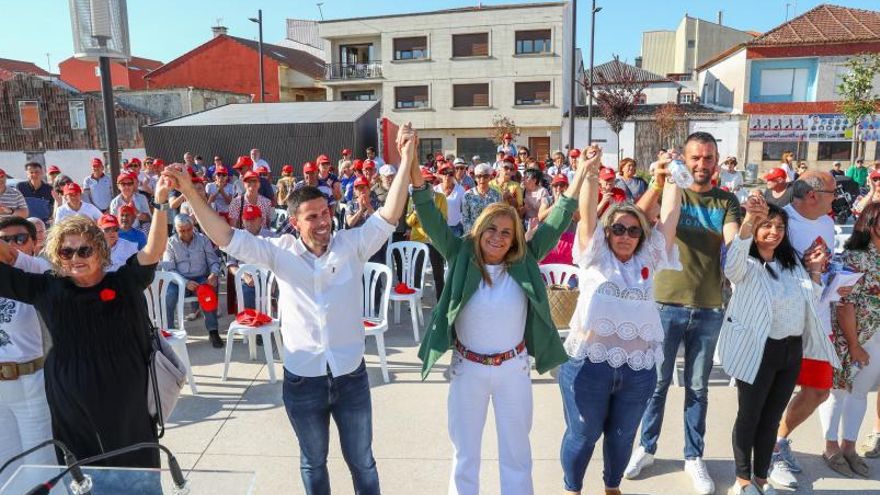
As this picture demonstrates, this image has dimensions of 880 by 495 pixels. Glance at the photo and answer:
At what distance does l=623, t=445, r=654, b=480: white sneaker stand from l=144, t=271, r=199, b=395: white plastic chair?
3.12m

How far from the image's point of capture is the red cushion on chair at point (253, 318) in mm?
4664

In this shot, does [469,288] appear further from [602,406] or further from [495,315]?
[602,406]

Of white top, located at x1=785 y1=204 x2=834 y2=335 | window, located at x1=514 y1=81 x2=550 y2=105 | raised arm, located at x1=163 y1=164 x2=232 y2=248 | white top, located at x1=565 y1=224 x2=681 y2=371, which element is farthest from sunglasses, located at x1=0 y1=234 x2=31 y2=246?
window, located at x1=514 y1=81 x2=550 y2=105

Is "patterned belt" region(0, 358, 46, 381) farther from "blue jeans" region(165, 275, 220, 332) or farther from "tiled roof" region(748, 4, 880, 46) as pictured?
"tiled roof" region(748, 4, 880, 46)

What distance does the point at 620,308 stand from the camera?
2.65 meters

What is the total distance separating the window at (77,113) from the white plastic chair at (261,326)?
24.9 meters

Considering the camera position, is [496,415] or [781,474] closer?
[496,415]

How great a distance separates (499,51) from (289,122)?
17.6m

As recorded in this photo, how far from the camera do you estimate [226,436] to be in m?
3.81

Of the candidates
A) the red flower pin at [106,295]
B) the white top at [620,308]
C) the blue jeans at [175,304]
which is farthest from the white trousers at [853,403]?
the blue jeans at [175,304]

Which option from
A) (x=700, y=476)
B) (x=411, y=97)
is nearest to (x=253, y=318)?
(x=700, y=476)

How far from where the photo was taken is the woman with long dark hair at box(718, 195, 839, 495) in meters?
2.75

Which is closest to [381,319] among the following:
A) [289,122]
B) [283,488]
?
[283,488]

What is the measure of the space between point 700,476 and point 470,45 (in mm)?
29570
